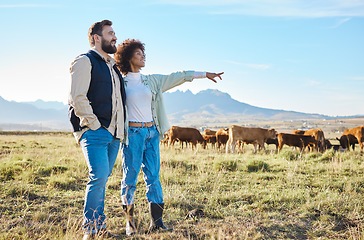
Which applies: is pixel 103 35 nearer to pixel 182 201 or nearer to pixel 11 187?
pixel 182 201

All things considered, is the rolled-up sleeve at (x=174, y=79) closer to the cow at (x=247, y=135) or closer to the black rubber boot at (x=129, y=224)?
the black rubber boot at (x=129, y=224)

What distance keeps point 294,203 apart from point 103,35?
3794mm

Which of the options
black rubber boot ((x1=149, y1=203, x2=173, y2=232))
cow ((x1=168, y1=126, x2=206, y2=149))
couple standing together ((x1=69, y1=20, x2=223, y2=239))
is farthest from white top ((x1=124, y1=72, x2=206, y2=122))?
cow ((x1=168, y1=126, x2=206, y2=149))

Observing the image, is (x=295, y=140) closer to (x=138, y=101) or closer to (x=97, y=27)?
(x=138, y=101)

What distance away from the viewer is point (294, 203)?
465 cm

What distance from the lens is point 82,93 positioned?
3.00 metres

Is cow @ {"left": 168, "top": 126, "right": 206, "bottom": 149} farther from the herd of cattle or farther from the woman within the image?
the woman

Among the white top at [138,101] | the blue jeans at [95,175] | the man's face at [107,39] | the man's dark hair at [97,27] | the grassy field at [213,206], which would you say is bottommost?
the grassy field at [213,206]

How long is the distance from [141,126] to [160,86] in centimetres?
62

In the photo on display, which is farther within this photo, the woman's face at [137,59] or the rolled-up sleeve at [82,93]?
the woman's face at [137,59]

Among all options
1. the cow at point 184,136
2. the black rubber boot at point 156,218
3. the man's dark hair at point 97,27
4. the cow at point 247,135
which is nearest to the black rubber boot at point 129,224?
the black rubber boot at point 156,218

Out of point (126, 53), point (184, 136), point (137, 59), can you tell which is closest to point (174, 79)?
point (137, 59)

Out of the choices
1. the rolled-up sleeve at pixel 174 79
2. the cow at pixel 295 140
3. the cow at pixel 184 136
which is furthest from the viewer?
the cow at pixel 184 136

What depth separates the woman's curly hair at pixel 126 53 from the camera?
12.7 ft
